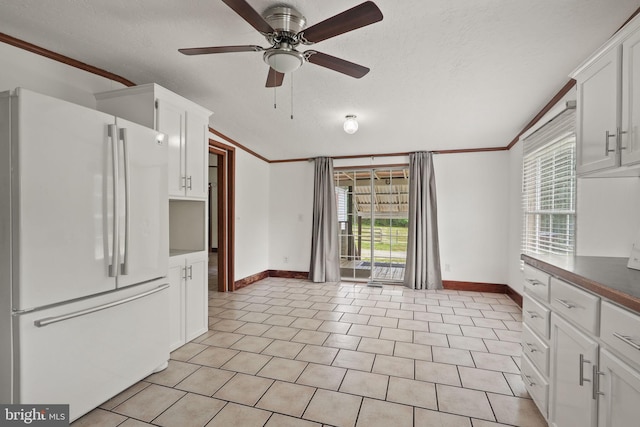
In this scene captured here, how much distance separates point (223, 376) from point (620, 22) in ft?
11.9

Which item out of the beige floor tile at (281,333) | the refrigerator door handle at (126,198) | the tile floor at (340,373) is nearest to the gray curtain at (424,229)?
the tile floor at (340,373)

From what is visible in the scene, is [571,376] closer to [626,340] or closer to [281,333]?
[626,340]

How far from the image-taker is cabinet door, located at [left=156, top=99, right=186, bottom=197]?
2.60 m

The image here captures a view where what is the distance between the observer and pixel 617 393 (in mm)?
1131

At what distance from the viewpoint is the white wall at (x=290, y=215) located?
571cm

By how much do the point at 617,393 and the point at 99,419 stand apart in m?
2.58

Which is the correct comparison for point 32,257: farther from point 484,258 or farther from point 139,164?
point 484,258

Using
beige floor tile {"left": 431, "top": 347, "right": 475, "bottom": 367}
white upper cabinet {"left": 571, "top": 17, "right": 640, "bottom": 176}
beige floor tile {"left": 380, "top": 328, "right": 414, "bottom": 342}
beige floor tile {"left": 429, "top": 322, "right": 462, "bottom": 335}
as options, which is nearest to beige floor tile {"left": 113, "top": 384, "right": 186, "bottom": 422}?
beige floor tile {"left": 380, "top": 328, "right": 414, "bottom": 342}

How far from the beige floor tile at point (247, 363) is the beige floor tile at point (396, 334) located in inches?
46.7

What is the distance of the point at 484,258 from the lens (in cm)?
478

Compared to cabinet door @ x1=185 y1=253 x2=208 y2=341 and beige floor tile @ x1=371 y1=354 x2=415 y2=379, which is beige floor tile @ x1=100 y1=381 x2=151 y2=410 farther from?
beige floor tile @ x1=371 y1=354 x2=415 y2=379

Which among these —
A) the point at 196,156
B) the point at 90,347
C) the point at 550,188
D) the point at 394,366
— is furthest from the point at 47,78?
the point at 550,188

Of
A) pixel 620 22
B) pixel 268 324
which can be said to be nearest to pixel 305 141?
pixel 268 324

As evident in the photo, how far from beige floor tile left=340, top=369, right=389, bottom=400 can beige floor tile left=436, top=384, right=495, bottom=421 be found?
373mm
